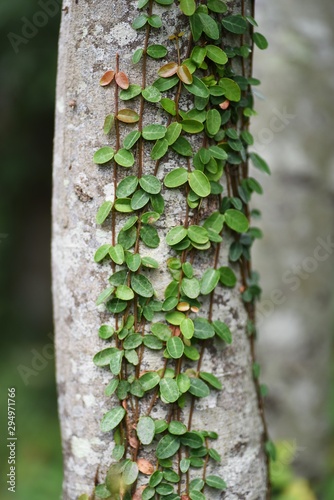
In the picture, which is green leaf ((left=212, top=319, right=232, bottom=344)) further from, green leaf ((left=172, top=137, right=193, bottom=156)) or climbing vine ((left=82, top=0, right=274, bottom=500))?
green leaf ((left=172, top=137, right=193, bottom=156))

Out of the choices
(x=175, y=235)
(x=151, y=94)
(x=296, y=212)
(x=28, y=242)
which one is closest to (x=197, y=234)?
(x=175, y=235)

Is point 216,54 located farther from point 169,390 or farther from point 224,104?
point 169,390

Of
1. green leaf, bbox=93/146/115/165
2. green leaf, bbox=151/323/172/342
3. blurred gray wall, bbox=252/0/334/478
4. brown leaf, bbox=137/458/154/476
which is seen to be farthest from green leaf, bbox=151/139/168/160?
blurred gray wall, bbox=252/0/334/478

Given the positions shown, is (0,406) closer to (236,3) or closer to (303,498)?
(303,498)

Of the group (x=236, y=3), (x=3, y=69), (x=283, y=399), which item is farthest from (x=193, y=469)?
(x=3, y=69)

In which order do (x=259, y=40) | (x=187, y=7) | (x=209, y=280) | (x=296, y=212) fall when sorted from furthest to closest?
(x=296, y=212), (x=259, y=40), (x=209, y=280), (x=187, y=7)

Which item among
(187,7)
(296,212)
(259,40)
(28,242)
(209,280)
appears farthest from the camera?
(28,242)
